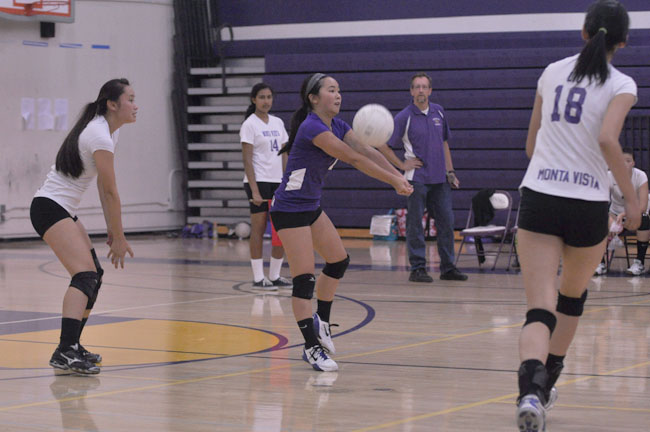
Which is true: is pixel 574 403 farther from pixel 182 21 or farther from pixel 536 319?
pixel 182 21

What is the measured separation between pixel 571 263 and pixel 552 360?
1.57ft

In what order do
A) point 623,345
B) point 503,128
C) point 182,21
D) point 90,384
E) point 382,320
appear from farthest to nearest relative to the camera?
point 182,21 < point 503,128 < point 382,320 < point 623,345 < point 90,384

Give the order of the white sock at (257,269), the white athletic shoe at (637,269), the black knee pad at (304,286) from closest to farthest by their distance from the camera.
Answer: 1. the black knee pad at (304,286)
2. the white sock at (257,269)
3. the white athletic shoe at (637,269)

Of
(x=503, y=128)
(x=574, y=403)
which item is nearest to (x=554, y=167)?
(x=574, y=403)

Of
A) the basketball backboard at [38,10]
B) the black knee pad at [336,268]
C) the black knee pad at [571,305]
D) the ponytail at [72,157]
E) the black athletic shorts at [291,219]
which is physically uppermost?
the basketball backboard at [38,10]

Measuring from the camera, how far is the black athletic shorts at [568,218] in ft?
12.2

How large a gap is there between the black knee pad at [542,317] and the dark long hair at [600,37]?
0.84 m

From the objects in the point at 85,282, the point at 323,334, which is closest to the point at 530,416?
the point at 323,334

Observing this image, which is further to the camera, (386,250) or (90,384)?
(386,250)

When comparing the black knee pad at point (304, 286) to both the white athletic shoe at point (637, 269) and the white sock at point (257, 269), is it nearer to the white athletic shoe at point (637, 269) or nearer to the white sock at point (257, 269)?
the white sock at point (257, 269)

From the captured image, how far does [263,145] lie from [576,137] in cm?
587

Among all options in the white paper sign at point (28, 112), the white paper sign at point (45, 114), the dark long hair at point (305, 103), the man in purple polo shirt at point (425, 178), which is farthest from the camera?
the white paper sign at point (45, 114)

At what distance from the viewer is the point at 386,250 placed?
13758 millimetres

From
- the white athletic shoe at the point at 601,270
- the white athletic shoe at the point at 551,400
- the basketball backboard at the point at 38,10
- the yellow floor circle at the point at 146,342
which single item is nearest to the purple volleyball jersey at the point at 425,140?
the white athletic shoe at the point at 601,270
